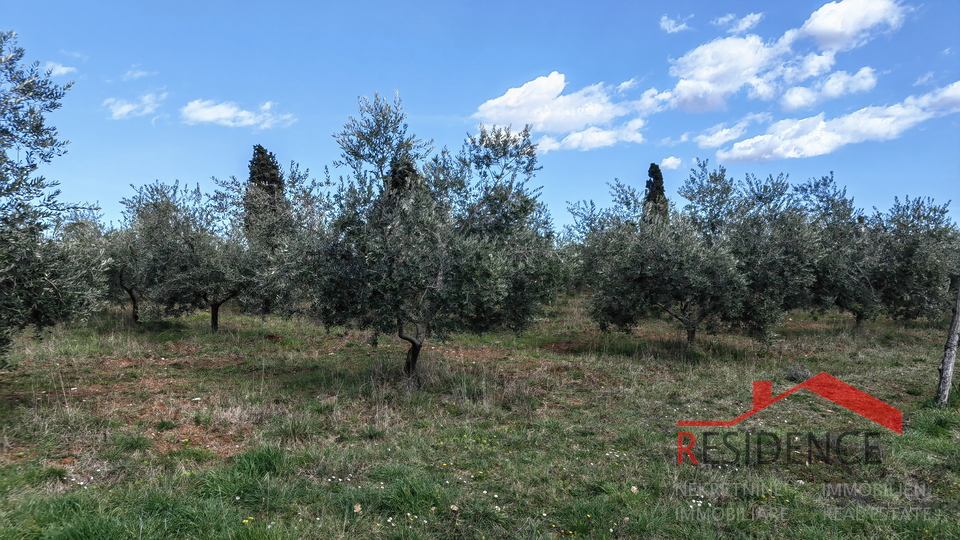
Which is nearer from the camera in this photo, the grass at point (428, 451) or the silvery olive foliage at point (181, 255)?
the grass at point (428, 451)

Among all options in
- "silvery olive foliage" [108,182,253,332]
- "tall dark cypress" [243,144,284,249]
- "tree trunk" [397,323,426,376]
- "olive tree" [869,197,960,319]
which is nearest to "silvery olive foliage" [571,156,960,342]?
"olive tree" [869,197,960,319]

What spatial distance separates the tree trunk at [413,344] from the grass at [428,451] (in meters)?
0.29

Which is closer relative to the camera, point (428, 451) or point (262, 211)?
point (428, 451)

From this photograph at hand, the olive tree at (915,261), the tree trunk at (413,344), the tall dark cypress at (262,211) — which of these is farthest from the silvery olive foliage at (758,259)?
the tall dark cypress at (262,211)

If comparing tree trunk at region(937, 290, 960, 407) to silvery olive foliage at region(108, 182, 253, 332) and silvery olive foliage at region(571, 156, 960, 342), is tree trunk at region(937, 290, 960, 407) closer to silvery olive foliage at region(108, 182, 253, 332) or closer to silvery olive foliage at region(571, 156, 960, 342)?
silvery olive foliage at region(571, 156, 960, 342)

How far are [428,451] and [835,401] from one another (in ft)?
31.1

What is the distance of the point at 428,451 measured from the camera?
7547mm

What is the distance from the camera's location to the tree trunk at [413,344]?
11.6m

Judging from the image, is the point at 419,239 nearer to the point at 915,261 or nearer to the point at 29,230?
the point at 29,230

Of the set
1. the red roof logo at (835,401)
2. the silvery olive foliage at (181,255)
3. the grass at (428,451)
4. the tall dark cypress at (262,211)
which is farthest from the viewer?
the silvery olive foliage at (181,255)

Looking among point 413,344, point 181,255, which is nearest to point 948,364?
point 413,344

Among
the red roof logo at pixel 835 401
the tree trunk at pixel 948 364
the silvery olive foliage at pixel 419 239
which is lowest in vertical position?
the red roof logo at pixel 835 401

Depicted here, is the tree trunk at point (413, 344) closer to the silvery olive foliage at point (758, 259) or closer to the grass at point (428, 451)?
the grass at point (428, 451)

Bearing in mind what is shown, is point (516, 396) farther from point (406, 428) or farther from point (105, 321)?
point (105, 321)
